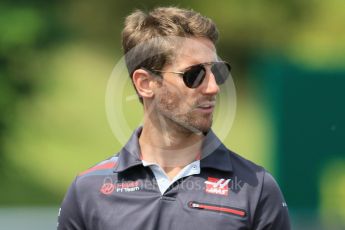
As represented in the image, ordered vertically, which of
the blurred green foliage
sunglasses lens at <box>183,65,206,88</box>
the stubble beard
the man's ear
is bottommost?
the blurred green foliage

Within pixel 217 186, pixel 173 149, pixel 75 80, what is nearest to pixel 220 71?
pixel 173 149

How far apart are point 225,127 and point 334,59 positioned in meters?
4.48

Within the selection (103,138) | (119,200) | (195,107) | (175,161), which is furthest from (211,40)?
(103,138)

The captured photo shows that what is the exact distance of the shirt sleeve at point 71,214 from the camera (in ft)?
9.25

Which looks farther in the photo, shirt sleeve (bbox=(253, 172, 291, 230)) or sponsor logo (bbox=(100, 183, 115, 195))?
sponsor logo (bbox=(100, 183, 115, 195))

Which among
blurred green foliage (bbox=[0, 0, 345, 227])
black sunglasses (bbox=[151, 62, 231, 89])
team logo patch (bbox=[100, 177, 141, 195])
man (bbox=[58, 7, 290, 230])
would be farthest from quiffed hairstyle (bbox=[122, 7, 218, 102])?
blurred green foliage (bbox=[0, 0, 345, 227])

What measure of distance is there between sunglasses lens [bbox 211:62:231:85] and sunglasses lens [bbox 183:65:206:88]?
0.18 ft

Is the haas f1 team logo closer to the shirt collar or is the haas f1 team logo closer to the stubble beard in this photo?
the shirt collar

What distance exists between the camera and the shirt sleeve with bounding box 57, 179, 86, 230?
2.82 m

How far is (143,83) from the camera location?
298 centimetres

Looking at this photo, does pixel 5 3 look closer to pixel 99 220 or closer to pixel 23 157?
pixel 23 157

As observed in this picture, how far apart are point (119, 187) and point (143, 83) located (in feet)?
1.48

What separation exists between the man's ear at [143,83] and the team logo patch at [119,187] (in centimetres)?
38

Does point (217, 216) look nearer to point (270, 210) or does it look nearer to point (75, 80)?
point (270, 210)
